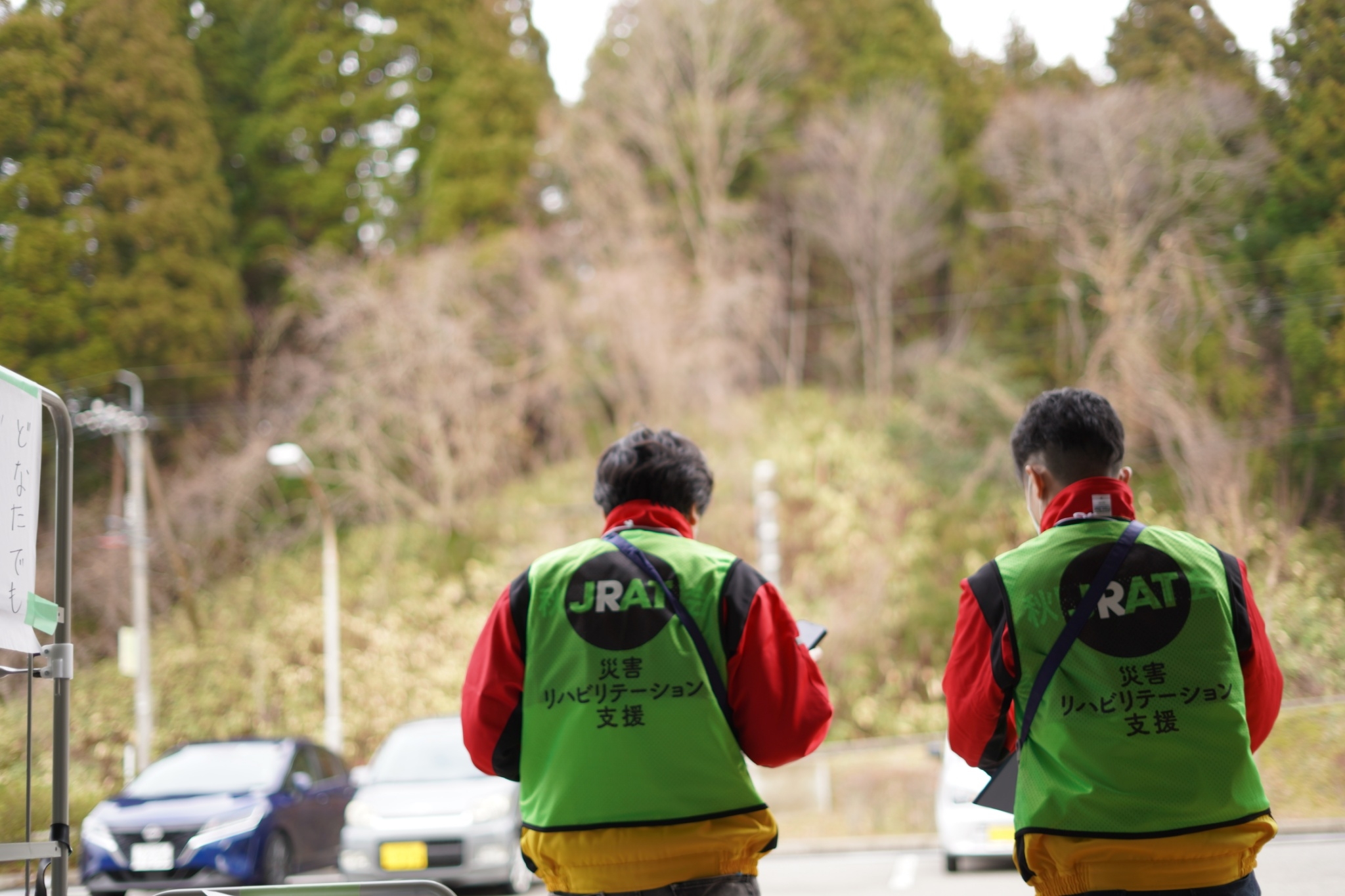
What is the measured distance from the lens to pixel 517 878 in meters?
7.44

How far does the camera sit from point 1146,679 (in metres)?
1.83

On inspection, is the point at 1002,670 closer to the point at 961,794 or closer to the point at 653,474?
the point at 653,474

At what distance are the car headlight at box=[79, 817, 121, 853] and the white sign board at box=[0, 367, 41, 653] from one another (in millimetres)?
5254

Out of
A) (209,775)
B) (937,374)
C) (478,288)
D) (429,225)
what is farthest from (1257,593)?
(429,225)

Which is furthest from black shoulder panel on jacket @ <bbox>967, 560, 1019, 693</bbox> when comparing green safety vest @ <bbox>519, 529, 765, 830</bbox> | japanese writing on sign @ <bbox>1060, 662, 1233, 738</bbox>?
green safety vest @ <bbox>519, 529, 765, 830</bbox>

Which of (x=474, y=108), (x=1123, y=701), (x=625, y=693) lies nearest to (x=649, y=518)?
(x=625, y=693)

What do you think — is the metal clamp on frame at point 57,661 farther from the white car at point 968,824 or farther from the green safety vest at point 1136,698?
the white car at point 968,824

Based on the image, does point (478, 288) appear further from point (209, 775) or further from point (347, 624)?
point (209, 775)

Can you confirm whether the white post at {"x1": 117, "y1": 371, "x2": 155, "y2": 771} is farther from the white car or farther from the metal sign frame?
the metal sign frame

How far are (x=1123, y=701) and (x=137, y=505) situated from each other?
13.2m

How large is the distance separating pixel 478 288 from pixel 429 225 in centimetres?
168

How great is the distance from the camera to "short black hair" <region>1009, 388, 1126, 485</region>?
2049mm

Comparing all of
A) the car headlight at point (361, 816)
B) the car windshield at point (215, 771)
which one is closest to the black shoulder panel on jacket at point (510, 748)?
the car headlight at point (361, 816)

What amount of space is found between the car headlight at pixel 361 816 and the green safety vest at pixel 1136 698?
6.20 m
